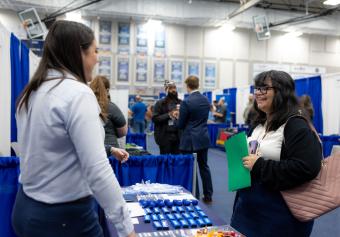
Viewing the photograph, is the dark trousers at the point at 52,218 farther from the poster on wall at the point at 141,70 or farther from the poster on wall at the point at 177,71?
the poster on wall at the point at 177,71

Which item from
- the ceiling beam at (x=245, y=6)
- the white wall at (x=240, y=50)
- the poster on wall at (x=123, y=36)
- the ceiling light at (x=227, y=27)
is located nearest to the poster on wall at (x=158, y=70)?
the white wall at (x=240, y=50)

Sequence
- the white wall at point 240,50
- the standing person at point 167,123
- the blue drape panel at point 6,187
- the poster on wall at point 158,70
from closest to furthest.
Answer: the blue drape panel at point 6,187, the standing person at point 167,123, the poster on wall at point 158,70, the white wall at point 240,50

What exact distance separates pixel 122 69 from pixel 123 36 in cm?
113

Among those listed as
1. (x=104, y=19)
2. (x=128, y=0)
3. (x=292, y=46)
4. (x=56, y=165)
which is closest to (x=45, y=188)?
(x=56, y=165)

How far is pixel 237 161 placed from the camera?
5.40 feet

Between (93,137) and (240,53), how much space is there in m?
12.2

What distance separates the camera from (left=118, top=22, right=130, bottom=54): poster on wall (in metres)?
11.5

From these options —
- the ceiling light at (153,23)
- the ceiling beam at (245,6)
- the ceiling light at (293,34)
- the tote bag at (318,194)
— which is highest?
the ceiling beam at (245,6)

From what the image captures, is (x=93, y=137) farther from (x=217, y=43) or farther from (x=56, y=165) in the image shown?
(x=217, y=43)

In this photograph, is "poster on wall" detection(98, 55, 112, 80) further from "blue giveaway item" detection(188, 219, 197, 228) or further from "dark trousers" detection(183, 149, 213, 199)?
"blue giveaway item" detection(188, 219, 197, 228)

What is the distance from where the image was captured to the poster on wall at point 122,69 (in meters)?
11.6

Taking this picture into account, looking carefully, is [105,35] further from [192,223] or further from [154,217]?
[192,223]

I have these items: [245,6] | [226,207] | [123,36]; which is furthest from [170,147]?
[123,36]

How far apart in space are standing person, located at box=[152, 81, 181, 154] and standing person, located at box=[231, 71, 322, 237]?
237 cm
